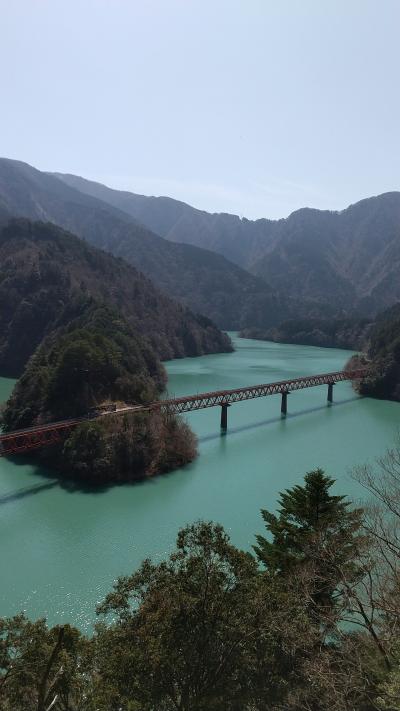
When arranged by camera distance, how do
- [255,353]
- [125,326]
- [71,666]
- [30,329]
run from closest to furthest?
1. [71,666]
2. [125,326]
3. [30,329]
4. [255,353]

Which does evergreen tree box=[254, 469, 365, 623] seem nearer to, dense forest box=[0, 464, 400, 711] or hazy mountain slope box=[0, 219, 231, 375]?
dense forest box=[0, 464, 400, 711]

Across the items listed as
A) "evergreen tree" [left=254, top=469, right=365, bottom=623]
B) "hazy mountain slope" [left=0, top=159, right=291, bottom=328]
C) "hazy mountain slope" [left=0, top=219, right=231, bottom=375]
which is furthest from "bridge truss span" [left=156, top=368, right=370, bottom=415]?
"hazy mountain slope" [left=0, top=159, right=291, bottom=328]

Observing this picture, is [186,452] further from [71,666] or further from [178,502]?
[71,666]

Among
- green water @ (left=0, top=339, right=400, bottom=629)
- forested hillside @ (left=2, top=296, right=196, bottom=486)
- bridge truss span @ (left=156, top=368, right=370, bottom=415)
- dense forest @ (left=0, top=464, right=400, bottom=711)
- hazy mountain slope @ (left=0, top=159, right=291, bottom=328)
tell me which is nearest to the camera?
dense forest @ (left=0, top=464, right=400, bottom=711)

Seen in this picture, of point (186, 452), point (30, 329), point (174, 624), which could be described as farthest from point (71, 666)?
point (30, 329)

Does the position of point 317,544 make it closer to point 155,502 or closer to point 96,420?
point 155,502

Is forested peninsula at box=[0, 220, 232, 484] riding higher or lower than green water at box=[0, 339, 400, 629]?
higher

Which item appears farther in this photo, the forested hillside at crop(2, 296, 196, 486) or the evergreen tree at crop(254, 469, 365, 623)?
the forested hillside at crop(2, 296, 196, 486)

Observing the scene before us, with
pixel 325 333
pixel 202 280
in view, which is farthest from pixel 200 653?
pixel 202 280
